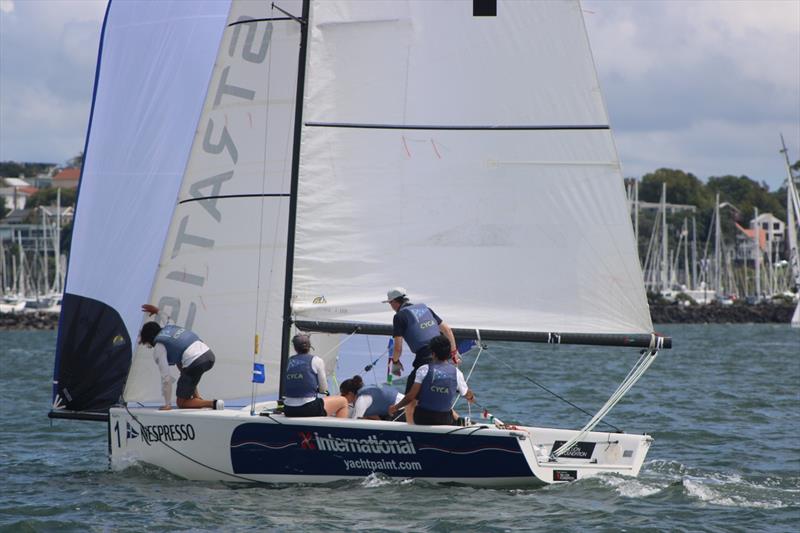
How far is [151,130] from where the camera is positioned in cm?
1311

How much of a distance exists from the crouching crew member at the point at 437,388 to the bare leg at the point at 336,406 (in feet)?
2.75

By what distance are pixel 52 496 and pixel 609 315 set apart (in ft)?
16.0

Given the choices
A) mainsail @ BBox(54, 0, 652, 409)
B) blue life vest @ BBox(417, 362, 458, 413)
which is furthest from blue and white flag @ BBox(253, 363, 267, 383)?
blue life vest @ BBox(417, 362, 458, 413)

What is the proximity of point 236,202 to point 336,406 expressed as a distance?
2.27 m

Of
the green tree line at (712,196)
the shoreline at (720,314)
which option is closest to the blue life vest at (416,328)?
the shoreline at (720,314)

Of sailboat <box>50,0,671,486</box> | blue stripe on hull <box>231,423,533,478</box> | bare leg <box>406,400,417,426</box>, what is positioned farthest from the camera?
sailboat <box>50,0,671,486</box>

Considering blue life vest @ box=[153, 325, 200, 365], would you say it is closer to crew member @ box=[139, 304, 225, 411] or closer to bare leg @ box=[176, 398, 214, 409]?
crew member @ box=[139, 304, 225, 411]

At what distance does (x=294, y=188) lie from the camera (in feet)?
38.4

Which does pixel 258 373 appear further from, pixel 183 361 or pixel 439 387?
pixel 439 387

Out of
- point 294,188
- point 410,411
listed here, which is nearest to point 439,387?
point 410,411

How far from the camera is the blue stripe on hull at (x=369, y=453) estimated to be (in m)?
10.7

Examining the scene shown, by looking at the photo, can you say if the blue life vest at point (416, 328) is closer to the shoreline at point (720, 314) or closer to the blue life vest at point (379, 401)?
the blue life vest at point (379, 401)

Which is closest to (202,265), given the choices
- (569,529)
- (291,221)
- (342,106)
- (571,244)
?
(291,221)

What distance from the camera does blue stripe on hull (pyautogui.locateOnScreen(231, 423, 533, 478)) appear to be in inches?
422
